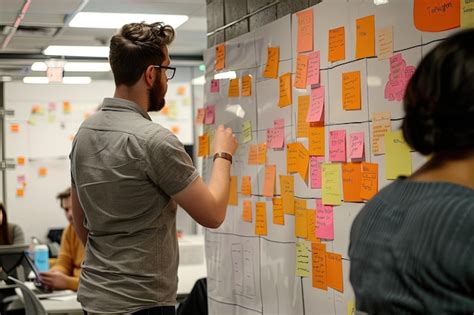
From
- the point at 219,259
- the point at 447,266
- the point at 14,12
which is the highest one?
the point at 14,12

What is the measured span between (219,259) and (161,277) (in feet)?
3.95

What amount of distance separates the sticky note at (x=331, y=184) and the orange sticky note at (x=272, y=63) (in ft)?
1.70

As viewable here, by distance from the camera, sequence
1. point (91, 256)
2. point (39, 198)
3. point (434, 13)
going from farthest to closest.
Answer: point (39, 198) < point (91, 256) < point (434, 13)

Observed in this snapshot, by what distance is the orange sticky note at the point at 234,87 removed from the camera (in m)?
3.07

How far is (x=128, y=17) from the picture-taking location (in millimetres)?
5176

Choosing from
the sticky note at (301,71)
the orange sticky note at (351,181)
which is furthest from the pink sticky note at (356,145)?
the sticky note at (301,71)

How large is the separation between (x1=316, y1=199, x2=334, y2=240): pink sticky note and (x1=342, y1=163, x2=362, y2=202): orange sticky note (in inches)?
4.6

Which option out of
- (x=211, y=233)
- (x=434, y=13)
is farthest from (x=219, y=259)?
(x=434, y=13)

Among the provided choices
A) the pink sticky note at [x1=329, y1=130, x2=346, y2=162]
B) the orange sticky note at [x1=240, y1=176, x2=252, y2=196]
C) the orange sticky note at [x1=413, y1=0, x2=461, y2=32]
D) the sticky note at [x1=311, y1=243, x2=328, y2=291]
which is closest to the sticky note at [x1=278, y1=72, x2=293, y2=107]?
the pink sticky note at [x1=329, y1=130, x2=346, y2=162]

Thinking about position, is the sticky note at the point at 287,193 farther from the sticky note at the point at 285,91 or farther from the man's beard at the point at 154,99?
the man's beard at the point at 154,99

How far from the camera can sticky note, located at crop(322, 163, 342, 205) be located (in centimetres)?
230

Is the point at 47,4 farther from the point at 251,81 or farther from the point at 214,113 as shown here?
the point at 251,81

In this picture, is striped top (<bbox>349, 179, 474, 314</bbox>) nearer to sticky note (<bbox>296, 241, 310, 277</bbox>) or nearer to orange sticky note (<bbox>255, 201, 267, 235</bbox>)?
sticky note (<bbox>296, 241, 310, 277</bbox>)

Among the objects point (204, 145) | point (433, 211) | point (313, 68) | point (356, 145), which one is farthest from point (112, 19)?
point (433, 211)
